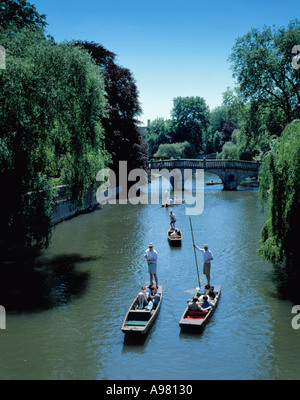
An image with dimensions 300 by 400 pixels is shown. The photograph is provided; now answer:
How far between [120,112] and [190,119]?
5851cm

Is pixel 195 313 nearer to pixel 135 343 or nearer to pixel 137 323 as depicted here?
pixel 137 323

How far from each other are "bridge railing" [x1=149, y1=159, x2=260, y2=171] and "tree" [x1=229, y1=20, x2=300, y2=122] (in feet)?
36.6

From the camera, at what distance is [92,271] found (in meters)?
19.2

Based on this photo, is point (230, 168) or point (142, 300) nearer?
point (142, 300)

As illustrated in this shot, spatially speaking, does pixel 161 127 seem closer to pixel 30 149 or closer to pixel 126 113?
pixel 126 113

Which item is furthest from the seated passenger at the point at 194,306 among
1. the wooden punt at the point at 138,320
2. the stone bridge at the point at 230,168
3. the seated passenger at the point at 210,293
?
the stone bridge at the point at 230,168

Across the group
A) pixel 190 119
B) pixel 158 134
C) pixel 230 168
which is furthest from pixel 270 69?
pixel 158 134

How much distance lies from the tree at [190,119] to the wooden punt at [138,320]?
89.6 m

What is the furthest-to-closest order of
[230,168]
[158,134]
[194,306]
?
[158,134] < [230,168] < [194,306]

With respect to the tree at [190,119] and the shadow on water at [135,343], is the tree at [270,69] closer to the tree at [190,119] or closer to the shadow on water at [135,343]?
the shadow on water at [135,343]

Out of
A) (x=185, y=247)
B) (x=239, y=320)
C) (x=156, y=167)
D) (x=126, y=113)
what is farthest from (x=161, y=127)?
(x=239, y=320)

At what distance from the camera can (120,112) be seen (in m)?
45.1

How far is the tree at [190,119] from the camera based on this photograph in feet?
330
